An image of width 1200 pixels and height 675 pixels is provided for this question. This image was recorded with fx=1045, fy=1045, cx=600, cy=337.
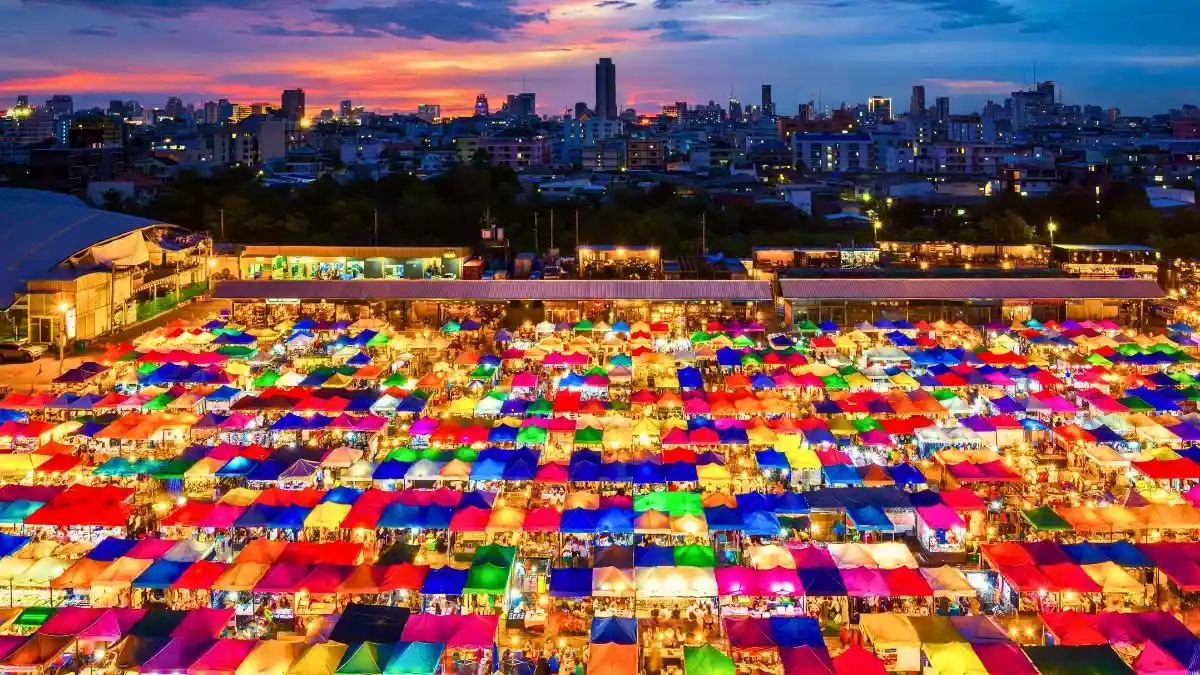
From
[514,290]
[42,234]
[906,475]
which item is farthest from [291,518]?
[42,234]

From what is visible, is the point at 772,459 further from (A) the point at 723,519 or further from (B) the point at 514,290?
(B) the point at 514,290

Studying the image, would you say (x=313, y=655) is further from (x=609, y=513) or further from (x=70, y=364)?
(x=70, y=364)

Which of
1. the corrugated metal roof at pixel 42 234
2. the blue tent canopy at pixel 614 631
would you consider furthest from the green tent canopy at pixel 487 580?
the corrugated metal roof at pixel 42 234

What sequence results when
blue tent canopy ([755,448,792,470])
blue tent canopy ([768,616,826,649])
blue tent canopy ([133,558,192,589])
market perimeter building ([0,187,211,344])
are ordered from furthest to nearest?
market perimeter building ([0,187,211,344]) → blue tent canopy ([755,448,792,470]) → blue tent canopy ([133,558,192,589]) → blue tent canopy ([768,616,826,649])

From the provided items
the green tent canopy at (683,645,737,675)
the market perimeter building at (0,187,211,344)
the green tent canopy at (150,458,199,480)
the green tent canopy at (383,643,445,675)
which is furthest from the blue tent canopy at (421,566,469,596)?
the market perimeter building at (0,187,211,344)

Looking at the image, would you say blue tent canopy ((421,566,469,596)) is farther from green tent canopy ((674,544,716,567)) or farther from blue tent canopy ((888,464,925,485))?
blue tent canopy ((888,464,925,485))

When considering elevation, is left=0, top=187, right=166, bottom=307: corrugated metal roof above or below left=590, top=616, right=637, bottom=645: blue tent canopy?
above
